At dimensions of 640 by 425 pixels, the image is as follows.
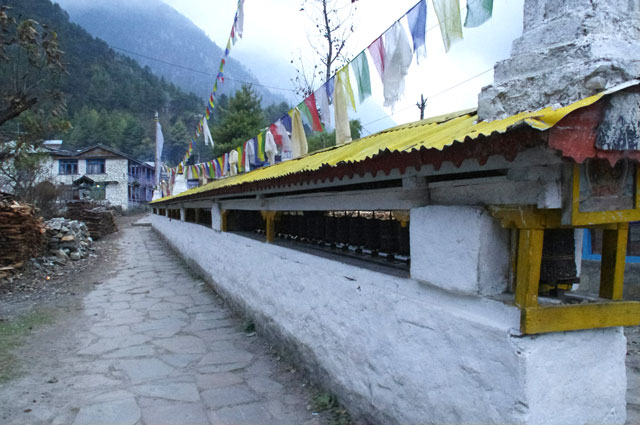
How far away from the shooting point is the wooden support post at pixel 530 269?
6.50 feet

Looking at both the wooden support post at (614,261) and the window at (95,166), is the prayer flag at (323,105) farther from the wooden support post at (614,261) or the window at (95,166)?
the window at (95,166)

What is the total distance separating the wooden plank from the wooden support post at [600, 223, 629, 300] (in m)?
0.10

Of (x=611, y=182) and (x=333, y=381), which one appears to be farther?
(x=333, y=381)

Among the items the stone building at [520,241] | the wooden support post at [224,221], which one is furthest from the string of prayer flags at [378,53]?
the wooden support post at [224,221]

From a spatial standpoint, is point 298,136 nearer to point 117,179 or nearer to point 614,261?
point 614,261

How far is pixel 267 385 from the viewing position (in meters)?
4.14

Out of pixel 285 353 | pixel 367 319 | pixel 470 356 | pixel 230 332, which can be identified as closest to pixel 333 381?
pixel 367 319

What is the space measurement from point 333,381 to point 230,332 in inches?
102

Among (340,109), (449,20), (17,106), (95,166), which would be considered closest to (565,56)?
(449,20)

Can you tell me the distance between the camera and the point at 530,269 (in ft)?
6.56

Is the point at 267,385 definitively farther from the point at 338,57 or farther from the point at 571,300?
the point at 338,57

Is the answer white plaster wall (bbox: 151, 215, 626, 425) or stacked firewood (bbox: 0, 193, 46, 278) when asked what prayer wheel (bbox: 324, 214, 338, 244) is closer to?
white plaster wall (bbox: 151, 215, 626, 425)

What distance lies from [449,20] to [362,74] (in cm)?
142

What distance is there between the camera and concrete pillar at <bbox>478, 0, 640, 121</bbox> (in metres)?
1.92
